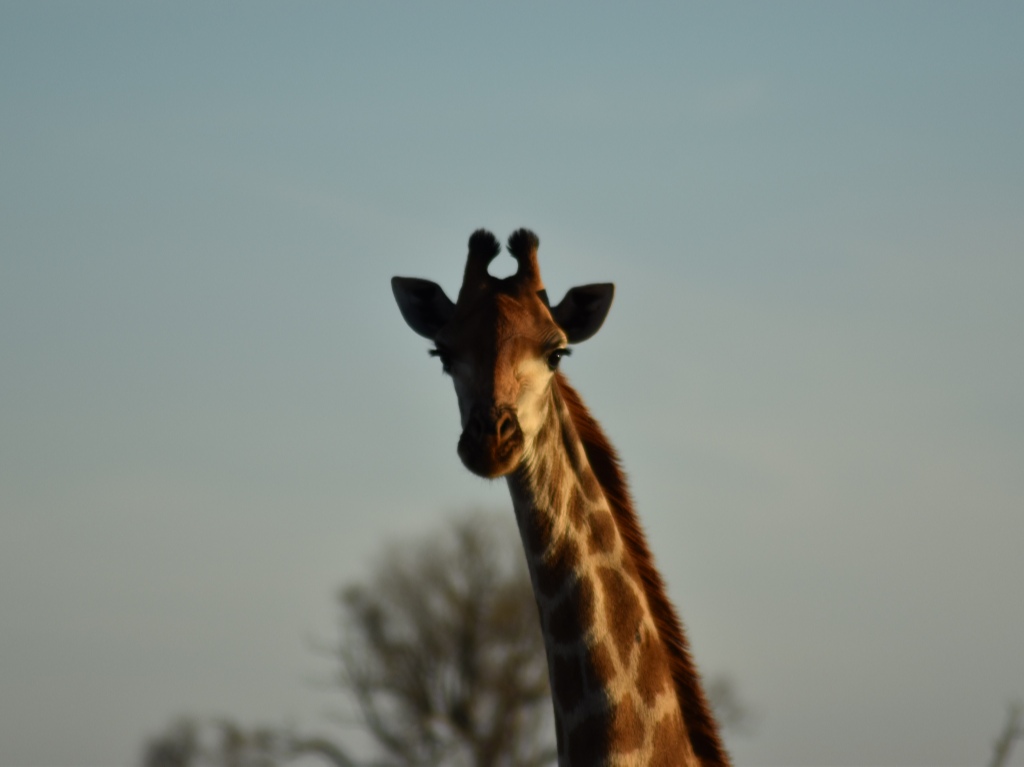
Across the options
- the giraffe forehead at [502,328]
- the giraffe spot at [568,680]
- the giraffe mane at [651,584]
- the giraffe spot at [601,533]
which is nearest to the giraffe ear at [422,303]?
the giraffe forehead at [502,328]

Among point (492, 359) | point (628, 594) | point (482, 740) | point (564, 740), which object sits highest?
point (482, 740)

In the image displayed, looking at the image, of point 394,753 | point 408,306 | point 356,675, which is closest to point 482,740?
point 394,753

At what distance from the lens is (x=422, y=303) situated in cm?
844

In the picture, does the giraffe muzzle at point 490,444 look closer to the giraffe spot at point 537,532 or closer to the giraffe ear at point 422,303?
the giraffe spot at point 537,532

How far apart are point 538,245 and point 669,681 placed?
2.20m

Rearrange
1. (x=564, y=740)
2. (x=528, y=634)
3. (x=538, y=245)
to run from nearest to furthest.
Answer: (x=564, y=740)
(x=538, y=245)
(x=528, y=634)

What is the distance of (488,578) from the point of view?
122ft

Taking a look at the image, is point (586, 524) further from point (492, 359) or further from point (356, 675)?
point (356, 675)

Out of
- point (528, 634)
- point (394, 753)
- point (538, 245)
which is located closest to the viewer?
point (538, 245)

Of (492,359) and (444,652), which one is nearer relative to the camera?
(492,359)

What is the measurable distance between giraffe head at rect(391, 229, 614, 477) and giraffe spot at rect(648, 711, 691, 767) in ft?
4.53

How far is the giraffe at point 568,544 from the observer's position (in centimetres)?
727

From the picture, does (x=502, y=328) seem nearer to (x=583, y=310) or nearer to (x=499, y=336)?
(x=499, y=336)

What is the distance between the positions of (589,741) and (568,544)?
0.87 metres
